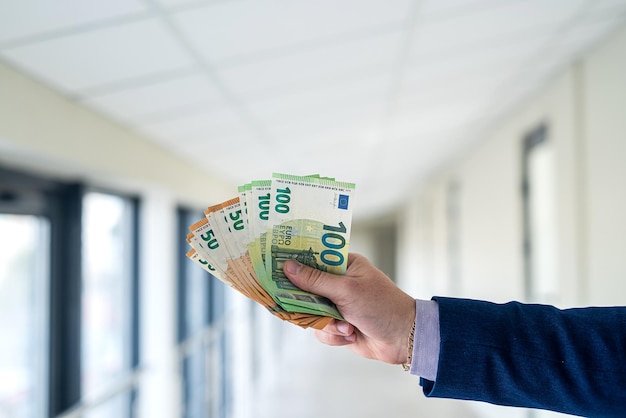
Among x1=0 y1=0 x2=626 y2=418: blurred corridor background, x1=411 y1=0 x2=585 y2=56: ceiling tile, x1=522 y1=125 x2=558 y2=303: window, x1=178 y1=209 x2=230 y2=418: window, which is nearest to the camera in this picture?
x1=0 y1=0 x2=626 y2=418: blurred corridor background

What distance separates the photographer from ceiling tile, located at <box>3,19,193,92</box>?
135 centimetres

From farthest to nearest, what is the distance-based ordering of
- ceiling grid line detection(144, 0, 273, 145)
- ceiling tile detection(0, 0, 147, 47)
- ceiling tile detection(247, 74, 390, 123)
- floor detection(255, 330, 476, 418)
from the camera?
1. floor detection(255, 330, 476, 418)
2. ceiling tile detection(247, 74, 390, 123)
3. ceiling grid line detection(144, 0, 273, 145)
4. ceiling tile detection(0, 0, 147, 47)

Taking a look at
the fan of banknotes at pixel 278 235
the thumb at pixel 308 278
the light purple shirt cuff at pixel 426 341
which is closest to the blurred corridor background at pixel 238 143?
the fan of banknotes at pixel 278 235

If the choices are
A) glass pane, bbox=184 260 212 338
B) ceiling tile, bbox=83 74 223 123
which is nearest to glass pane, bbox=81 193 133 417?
ceiling tile, bbox=83 74 223 123

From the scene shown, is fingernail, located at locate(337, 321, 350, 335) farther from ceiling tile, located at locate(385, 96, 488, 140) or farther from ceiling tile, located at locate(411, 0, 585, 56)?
ceiling tile, located at locate(385, 96, 488, 140)

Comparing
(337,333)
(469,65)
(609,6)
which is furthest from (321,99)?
(337,333)

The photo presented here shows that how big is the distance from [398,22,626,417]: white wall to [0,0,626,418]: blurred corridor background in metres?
0.01

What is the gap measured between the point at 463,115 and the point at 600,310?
2.60m

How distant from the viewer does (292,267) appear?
2.76 feet

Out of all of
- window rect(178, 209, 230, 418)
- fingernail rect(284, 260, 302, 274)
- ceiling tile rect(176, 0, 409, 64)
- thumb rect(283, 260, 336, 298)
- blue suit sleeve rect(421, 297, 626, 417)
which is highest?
ceiling tile rect(176, 0, 409, 64)

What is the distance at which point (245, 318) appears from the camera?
470 centimetres

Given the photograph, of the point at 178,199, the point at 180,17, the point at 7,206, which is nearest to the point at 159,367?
the point at 178,199

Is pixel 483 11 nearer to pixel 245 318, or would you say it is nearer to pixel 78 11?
pixel 78 11

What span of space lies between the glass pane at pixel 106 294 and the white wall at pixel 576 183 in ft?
7.42
